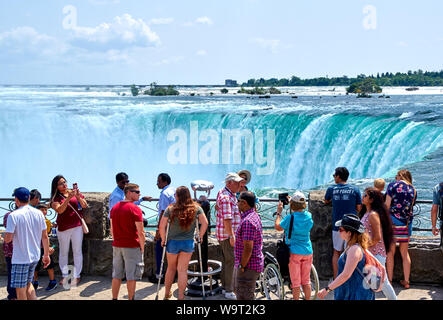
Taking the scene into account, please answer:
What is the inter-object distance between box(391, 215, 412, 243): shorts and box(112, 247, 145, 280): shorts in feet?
10.2

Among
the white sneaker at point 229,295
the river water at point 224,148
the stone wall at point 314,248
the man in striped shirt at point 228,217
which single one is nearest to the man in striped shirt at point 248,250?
the man in striped shirt at point 228,217

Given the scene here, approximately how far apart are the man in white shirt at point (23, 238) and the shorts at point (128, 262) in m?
0.87

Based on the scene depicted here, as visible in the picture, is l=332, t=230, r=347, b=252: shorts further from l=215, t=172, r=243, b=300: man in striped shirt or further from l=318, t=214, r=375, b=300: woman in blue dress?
l=318, t=214, r=375, b=300: woman in blue dress

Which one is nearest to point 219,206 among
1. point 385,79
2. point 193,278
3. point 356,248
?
point 193,278

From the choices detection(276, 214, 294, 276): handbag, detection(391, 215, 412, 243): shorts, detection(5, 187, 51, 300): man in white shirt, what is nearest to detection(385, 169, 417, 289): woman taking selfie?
detection(391, 215, 412, 243): shorts

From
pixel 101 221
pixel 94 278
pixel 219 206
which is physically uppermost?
pixel 219 206

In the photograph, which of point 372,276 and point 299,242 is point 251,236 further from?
point 372,276

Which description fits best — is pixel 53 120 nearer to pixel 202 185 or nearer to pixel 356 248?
pixel 202 185

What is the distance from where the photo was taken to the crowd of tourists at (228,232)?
5203 millimetres

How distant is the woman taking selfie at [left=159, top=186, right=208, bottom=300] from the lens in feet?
18.5

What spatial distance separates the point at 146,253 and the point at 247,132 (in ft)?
61.9

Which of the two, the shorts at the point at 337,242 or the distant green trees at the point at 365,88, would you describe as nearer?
the shorts at the point at 337,242

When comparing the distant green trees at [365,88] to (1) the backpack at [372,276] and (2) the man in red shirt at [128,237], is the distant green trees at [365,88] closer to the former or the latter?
(2) the man in red shirt at [128,237]

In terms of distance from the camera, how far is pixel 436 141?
68.6ft
